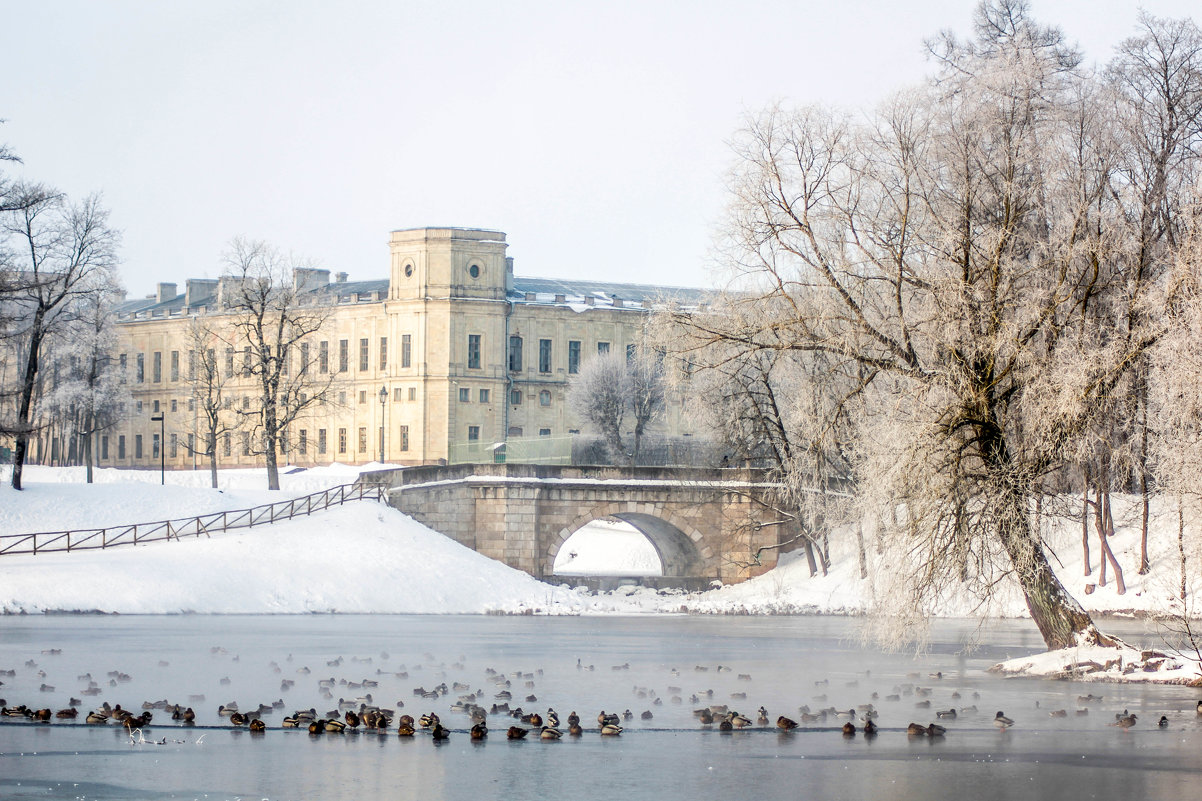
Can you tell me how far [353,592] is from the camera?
39438 millimetres

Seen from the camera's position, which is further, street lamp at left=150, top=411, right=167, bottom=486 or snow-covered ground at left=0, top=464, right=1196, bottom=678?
street lamp at left=150, top=411, right=167, bottom=486

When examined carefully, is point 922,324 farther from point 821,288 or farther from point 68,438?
point 68,438

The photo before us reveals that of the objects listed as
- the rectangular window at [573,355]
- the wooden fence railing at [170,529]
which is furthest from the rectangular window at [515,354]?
the wooden fence railing at [170,529]

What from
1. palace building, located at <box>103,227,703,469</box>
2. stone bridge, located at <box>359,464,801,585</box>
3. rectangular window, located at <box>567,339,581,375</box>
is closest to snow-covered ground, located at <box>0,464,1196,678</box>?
stone bridge, located at <box>359,464,801,585</box>

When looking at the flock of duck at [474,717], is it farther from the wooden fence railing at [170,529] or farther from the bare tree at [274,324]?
the bare tree at [274,324]

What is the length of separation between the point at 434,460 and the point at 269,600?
153 ft

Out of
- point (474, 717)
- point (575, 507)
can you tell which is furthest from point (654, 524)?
point (474, 717)

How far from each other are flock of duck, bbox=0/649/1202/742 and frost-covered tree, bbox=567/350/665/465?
5891cm

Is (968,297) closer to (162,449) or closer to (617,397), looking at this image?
(162,449)

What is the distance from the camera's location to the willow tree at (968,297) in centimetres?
1897

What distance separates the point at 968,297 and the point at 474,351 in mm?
68071

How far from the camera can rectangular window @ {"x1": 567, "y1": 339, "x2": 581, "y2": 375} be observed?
9006 cm

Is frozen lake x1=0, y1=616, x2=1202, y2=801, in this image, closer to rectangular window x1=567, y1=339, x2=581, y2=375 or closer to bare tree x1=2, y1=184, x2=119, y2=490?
bare tree x1=2, y1=184, x2=119, y2=490

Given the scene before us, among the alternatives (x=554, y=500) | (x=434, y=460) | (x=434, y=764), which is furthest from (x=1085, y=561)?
(x=434, y=460)
